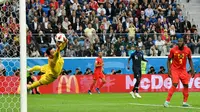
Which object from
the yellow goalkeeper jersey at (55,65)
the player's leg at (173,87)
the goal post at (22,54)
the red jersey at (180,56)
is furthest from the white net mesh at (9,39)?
the red jersey at (180,56)

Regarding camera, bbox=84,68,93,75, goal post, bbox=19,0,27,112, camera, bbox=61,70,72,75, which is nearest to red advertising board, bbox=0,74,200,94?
camera, bbox=84,68,93,75

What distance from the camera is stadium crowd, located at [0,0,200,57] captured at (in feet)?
98.9

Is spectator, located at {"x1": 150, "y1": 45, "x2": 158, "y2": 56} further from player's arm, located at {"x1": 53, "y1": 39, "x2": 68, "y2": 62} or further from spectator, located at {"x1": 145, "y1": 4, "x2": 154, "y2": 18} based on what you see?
player's arm, located at {"x1": 53, "y1": 39, "x2": 68, "y2": 62}

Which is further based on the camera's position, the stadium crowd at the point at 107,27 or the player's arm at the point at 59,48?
the stadium crowd at the point at 107,27

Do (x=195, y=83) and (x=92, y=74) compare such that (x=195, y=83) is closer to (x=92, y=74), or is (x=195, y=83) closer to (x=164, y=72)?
(x=164, y=72)

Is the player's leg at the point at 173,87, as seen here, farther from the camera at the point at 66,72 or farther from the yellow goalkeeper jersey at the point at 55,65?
A: the camera at the point at 66,72

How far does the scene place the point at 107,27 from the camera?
32.6 meters

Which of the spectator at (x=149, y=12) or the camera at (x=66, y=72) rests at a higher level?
the spectator at (x=149, y=12)

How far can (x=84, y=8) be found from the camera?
33.7 m

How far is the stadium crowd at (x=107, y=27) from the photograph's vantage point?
98.9ft

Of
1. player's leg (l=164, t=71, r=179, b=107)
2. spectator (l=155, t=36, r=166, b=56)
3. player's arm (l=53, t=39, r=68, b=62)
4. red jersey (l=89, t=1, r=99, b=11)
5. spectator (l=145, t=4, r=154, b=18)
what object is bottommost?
player's leg (l=164, t=71, r=179, b=107)

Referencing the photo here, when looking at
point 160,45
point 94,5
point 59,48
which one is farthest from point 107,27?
point 59,48

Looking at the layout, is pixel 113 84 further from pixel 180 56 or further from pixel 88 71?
pixel 180 56

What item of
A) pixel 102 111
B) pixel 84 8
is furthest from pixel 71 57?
pixel 102 111
